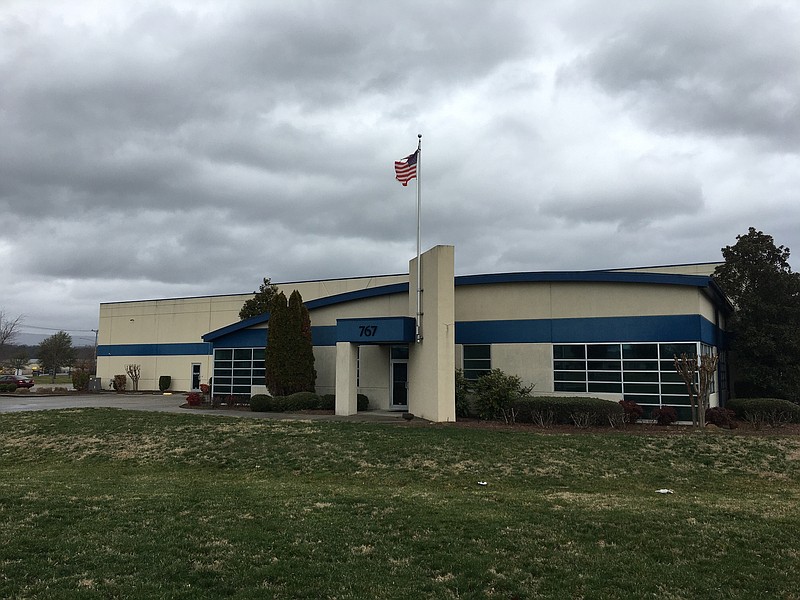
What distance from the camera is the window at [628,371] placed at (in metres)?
22.3

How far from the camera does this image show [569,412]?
2000 centimetres

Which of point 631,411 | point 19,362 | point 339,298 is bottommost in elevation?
point 631,411

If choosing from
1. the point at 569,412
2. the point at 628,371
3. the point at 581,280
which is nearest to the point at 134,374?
the point at 581,280

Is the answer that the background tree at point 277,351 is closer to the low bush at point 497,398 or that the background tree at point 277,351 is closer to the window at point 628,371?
the low bush at point 497,398

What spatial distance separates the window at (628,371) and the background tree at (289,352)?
426 inches

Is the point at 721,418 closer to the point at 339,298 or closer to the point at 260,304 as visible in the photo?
the point at 339,298

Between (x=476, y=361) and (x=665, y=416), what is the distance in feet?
25.1

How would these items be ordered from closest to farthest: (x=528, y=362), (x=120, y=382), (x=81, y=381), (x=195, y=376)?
1. (x=528, y=362)
2. (x=195, y=376)
3. (x=81, y=381)
4. (x=120, y=382)

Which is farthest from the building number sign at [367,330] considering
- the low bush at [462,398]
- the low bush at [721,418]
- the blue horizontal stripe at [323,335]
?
the low bush at [721,418]

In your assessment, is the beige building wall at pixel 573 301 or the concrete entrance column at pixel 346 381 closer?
the beige building wall at pixel 573 301

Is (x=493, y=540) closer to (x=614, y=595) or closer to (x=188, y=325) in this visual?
(x=614, y=595)

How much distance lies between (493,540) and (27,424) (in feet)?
61.0

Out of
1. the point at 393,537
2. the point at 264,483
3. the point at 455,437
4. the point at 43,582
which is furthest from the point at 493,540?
the point at 455,437

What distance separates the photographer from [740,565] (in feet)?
22.4
